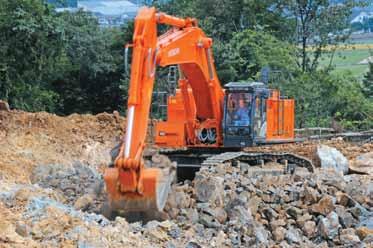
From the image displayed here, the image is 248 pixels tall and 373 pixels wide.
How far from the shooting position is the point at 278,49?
3161 cm

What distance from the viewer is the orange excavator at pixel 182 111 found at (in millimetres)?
10156

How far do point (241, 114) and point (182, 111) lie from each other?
119 centimetres

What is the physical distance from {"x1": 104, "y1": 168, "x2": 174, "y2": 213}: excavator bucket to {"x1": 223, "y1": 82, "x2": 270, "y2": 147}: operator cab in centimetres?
536

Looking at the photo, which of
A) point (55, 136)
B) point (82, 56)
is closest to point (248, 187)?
point (55, 136)

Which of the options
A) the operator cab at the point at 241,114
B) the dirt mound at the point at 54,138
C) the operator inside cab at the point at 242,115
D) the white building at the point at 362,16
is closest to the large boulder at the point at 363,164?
the operator cab at the point at 241,114

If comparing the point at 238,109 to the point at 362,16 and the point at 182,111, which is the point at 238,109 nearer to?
the point at 182,111

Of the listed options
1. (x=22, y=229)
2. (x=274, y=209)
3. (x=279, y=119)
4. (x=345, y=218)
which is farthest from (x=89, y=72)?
(x=22, y=229)

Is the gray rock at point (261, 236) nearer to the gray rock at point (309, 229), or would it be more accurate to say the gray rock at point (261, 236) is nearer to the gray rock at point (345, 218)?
the gray rock at point (309, 229)

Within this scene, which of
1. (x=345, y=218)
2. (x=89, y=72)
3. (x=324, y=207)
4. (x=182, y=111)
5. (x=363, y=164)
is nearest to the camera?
(x=345, y=218)

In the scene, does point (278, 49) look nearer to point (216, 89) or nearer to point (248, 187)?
point (216, 89)

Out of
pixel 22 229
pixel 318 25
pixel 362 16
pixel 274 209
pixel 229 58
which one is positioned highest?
pixel 362 16

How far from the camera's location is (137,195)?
10203 millimetres

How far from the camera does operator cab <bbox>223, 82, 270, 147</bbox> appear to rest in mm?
15562

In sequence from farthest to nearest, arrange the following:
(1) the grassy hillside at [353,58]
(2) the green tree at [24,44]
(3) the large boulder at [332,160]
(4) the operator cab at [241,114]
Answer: (1) the grassy hillside at [353,58]
(2) the green tree at [24,44]
(3) the large boulder at [332,160]
(4) the operator cab at [241,114]
